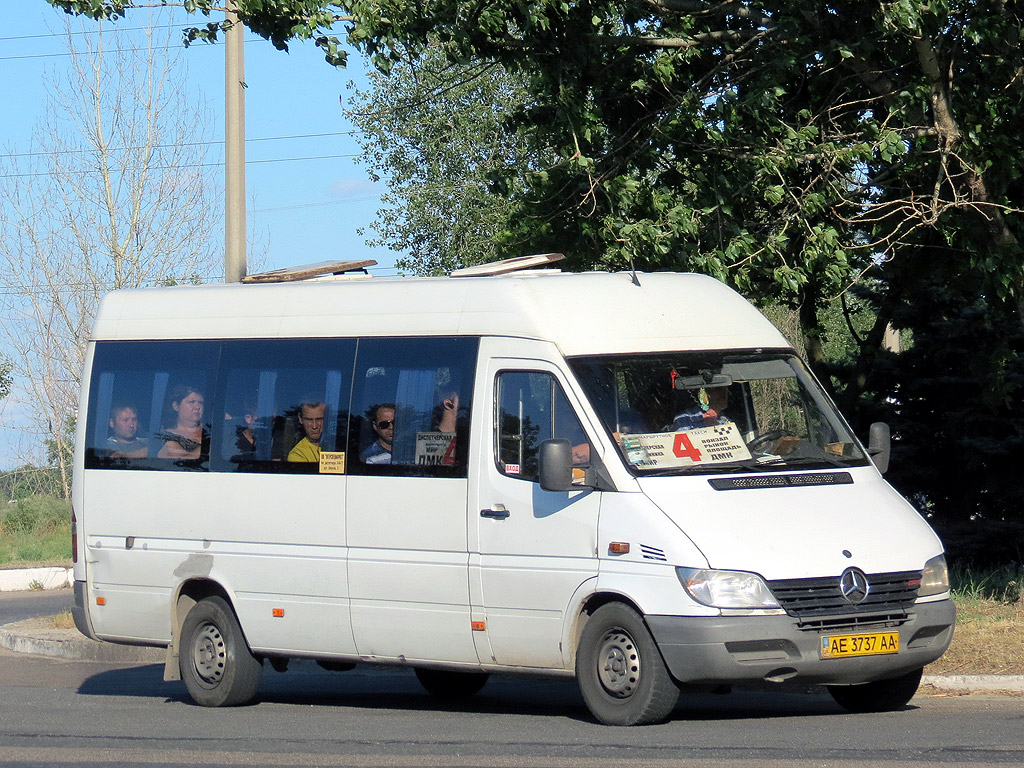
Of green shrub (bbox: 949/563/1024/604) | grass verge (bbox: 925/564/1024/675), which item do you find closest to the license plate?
grass verge (bbox: 925/564/1024/675)

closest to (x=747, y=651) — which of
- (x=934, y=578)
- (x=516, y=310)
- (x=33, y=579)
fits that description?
(x=934, y=578)

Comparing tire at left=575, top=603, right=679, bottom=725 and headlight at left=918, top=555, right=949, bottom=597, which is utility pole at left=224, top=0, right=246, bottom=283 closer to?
tire at left=575, top=603, right=679, bottom=725

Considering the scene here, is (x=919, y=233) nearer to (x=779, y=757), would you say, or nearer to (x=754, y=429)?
(x=754, y=429)

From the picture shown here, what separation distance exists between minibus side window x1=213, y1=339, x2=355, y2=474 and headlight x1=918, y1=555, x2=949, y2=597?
373 centimetres

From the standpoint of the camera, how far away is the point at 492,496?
9.32 metres

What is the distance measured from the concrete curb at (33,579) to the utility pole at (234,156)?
931 centimetres

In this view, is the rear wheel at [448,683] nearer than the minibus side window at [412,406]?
No

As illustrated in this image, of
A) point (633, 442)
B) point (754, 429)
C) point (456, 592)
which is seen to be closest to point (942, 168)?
point (754, 429)

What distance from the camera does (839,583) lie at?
838 centimetres

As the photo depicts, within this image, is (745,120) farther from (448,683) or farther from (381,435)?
(448,683)

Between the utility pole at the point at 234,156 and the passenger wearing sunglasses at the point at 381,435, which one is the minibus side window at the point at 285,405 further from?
the utility pole at the point at 234,156

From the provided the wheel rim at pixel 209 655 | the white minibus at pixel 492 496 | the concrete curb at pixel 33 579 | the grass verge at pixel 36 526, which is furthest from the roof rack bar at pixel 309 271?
the grass verge at pixel 36 526

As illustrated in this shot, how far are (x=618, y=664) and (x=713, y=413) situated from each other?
1.64 metres

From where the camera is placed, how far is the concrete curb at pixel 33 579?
74.4 feet
